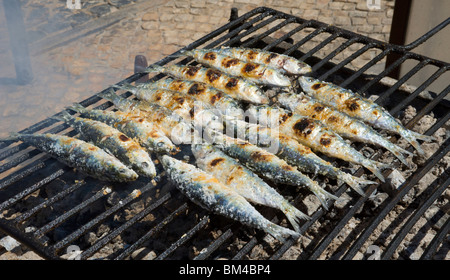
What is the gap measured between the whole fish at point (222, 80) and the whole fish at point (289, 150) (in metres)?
0.49

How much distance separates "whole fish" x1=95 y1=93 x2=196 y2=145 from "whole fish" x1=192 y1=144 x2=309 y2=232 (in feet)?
0.72

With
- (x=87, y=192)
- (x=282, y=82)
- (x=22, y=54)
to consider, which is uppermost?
(x=282, y=82)

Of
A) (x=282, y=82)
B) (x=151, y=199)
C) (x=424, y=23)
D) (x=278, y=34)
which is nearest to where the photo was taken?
(x=151, y=199)

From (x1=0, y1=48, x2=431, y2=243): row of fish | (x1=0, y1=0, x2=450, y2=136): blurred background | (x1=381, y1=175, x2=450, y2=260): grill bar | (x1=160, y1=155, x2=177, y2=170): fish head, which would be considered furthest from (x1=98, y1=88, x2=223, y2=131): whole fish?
(x1=0, y1=0, x2=450, y2=136): blurred background

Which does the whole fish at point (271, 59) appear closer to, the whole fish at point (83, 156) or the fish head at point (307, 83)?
the fish head at point (307, 83)

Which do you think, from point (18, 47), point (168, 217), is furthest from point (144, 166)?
point (18, 47)

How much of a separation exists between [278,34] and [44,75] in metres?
4.64

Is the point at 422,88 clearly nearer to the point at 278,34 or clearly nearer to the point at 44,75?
the point at 278,34

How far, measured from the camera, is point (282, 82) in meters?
4.89

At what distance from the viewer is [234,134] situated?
4398 mm

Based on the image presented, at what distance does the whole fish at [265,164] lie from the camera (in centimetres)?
367

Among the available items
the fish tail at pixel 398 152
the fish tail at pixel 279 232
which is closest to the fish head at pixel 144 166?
the fish tail at pixel 279 232
